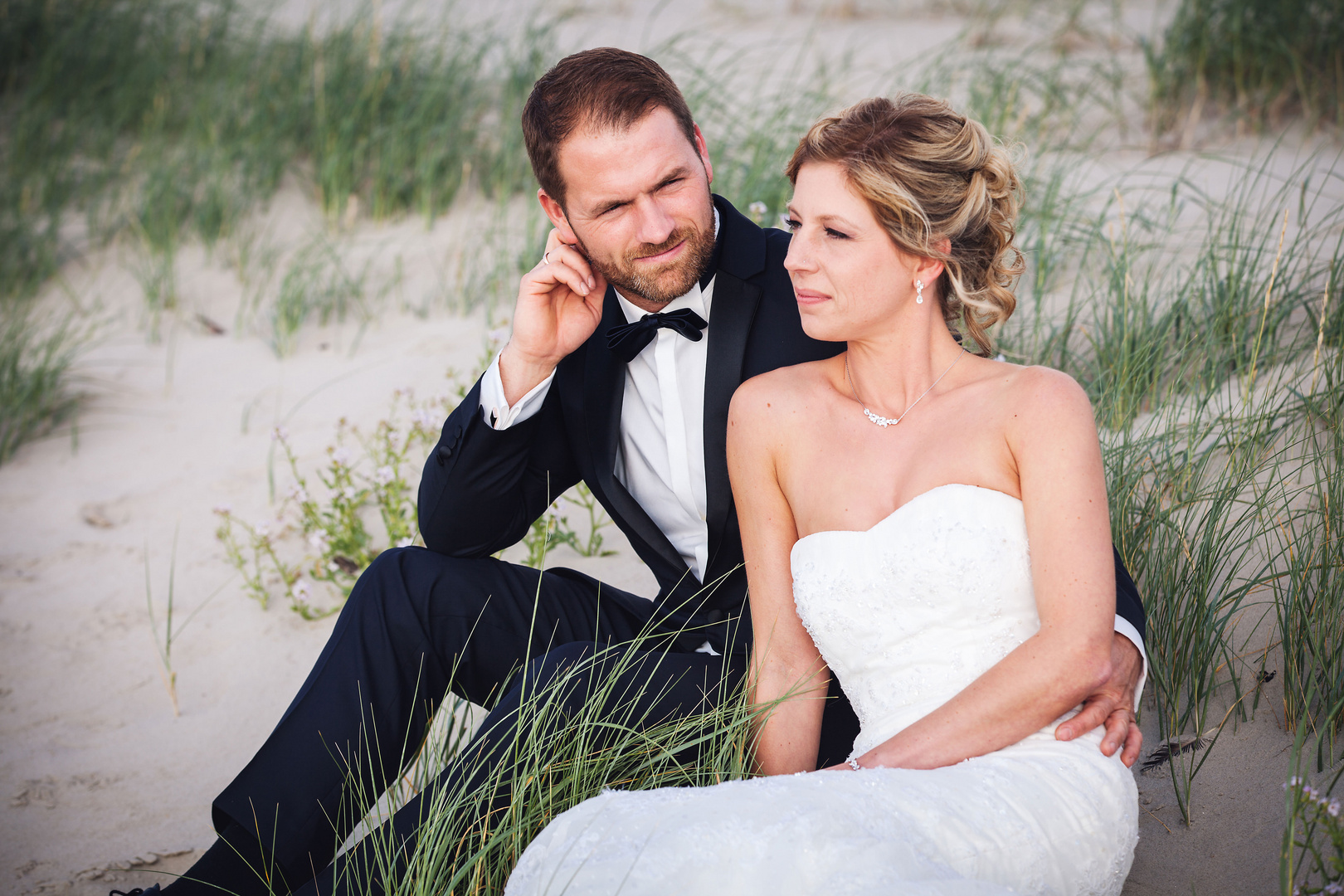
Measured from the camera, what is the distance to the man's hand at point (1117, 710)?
221 centimetres

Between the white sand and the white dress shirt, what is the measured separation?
3.61ft

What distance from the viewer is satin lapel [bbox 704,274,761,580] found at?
2877 mm

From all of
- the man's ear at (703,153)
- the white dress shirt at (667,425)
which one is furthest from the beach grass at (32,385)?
the man's ear at (703,153)

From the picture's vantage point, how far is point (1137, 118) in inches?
252

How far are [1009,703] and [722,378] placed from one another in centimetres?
115

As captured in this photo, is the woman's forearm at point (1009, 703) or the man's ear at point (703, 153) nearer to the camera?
the woman's forearm at point (1009, 703)

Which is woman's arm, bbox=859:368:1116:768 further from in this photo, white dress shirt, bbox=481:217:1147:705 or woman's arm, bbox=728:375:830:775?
white dress shirt, bbox=481:217:1147:705

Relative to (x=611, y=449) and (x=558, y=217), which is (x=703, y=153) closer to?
(x=558, y=217)

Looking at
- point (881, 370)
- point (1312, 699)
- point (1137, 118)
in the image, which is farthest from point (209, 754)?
point (1137, 118)

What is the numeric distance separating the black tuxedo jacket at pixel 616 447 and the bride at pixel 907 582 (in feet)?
0.59

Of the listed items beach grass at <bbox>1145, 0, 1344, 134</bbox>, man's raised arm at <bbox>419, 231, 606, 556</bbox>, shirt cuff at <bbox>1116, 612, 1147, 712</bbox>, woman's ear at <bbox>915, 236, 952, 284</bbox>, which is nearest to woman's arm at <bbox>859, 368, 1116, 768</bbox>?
shirt cuff at <bbox>1116, 612, 1147, 712</bbox>

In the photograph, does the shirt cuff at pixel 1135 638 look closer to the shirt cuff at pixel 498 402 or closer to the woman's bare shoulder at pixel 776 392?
the woman's bare shoulder at pixel 776 392

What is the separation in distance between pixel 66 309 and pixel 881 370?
593cm

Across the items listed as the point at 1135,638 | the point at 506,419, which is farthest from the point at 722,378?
the point at 1135,638
